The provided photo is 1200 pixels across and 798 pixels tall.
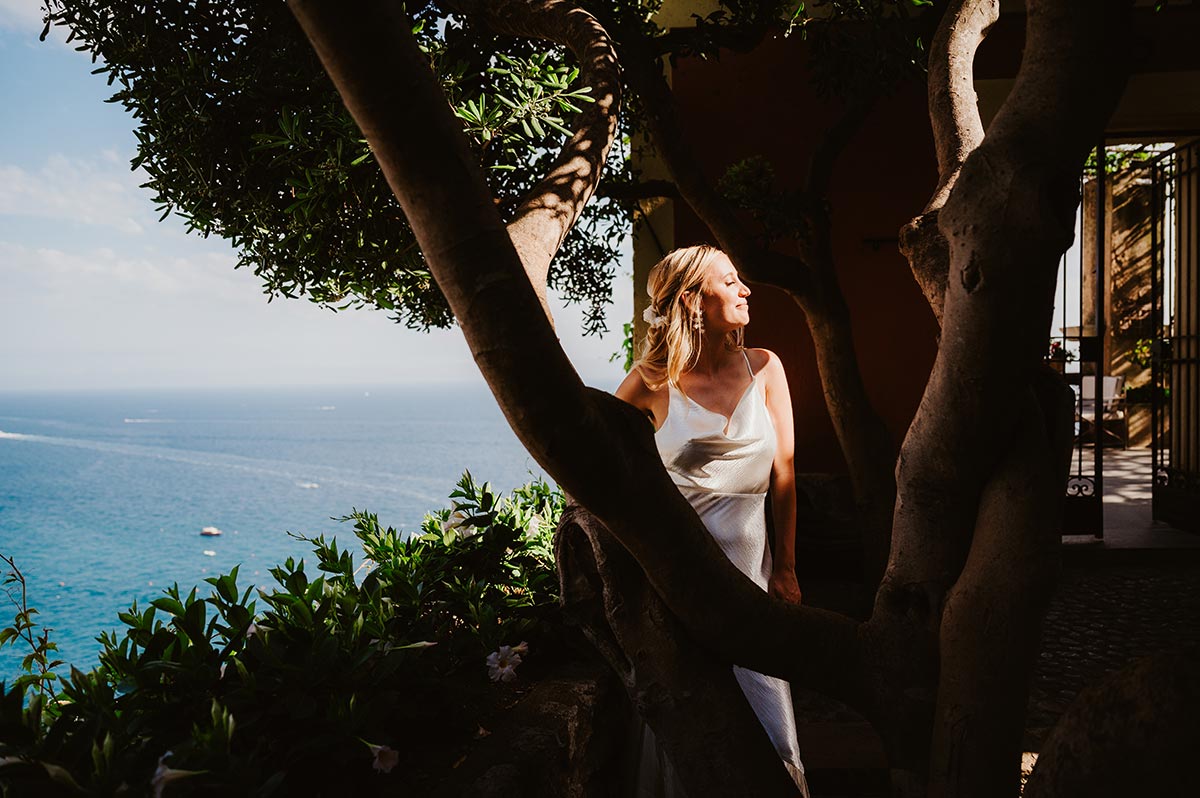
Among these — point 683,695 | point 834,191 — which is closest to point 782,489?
point 683,695

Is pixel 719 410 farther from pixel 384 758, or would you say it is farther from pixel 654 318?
pixel 384 758

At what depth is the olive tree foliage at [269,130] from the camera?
260cm

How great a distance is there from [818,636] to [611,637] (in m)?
0.41

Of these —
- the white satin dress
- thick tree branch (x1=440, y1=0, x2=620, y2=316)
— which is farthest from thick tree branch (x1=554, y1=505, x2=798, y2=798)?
the white satin dress

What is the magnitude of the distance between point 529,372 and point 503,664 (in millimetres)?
1679

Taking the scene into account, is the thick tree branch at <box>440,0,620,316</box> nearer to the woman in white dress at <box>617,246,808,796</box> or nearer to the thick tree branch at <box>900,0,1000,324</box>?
the thick tree branch at <box>900,0,1000,324</box>

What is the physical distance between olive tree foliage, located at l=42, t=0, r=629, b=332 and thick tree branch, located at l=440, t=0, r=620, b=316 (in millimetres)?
191

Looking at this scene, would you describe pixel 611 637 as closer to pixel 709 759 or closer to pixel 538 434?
pixel 709 759

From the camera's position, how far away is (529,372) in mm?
1209

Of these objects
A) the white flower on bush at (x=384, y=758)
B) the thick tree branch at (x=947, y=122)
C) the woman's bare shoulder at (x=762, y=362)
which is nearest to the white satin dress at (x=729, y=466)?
the woman's bare shoulder at (x=762, y=362)

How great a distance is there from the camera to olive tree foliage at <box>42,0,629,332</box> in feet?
8.52

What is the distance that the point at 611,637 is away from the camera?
1.67 meters

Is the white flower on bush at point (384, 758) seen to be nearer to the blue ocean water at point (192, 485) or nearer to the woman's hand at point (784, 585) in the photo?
the blue ocean water at point (192, 485)

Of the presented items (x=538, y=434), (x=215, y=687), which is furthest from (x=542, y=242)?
(x=215, y=687)
